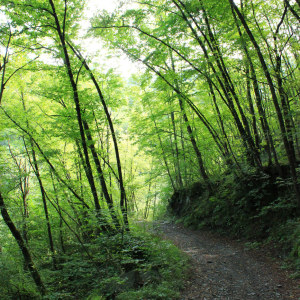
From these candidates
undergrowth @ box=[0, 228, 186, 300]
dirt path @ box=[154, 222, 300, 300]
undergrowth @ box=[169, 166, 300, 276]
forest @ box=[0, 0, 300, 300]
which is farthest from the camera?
undergrowth @ box=[169, 166, 300, 276]

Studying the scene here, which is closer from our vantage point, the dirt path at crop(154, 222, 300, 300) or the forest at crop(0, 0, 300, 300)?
the dirt path at crop(154, 222, 300, 300)

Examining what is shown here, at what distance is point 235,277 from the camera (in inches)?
196

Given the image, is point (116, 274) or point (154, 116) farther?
point (154, 116)

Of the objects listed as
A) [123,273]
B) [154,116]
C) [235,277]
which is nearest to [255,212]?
[235,277]

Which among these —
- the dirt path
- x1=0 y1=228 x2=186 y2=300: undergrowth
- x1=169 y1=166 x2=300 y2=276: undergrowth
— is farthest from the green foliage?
x1=169 y1=166 x2=300 y2=276: undergrowth

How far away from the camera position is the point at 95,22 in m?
7.18

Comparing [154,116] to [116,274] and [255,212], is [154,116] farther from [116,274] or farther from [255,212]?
[116,274]

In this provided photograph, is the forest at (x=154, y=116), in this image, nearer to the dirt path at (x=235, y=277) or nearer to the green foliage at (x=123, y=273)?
the green foliage at (x=123, y=273)

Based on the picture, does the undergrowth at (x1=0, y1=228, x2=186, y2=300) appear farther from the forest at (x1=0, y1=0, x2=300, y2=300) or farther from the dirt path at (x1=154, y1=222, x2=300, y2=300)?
the dirt path at (x1=154, y1=222, x2=300, y2=300)

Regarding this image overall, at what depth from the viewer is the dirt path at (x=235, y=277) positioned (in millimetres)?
4180

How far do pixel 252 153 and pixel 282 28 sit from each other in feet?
13.3

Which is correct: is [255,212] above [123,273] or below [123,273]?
above

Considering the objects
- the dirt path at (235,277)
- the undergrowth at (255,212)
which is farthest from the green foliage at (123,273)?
the undergrowth at (255,212)

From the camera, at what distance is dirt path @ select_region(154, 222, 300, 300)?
418 centimetres
